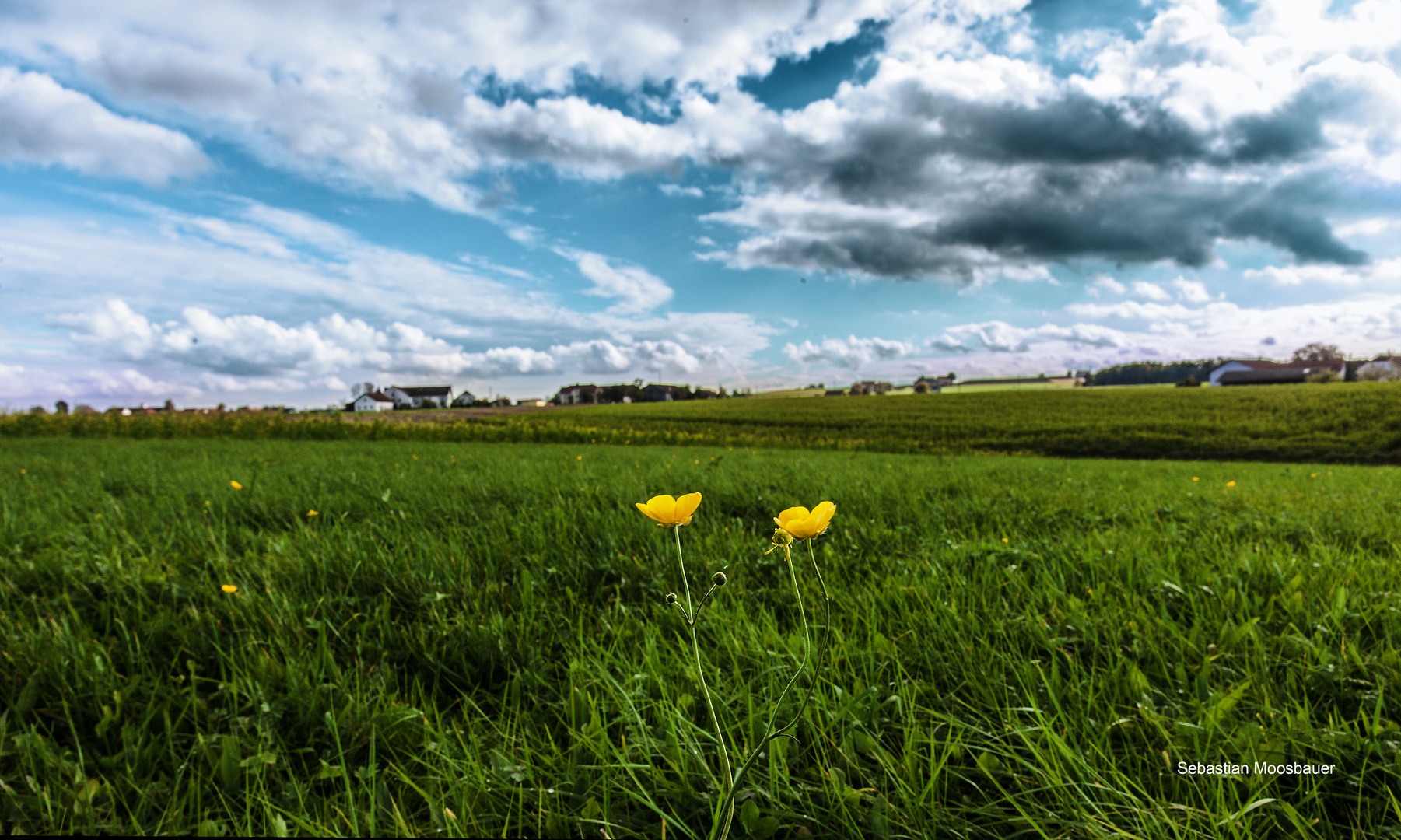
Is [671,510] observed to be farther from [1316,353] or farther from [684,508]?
[1316,353]

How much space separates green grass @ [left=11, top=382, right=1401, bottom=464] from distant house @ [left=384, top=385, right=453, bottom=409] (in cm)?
6591

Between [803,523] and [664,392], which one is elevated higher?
[664,392]

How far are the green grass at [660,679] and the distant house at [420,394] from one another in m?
101

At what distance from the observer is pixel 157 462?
633cm

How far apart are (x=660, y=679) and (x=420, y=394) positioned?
360 feet

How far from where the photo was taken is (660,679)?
1177 mm

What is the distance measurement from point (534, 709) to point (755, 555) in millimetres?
1356

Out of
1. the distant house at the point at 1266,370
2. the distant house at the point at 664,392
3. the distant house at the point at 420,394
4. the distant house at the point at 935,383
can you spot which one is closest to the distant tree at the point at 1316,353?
the distant house at the point at 1266,370

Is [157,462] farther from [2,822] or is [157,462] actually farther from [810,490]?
[810,490]

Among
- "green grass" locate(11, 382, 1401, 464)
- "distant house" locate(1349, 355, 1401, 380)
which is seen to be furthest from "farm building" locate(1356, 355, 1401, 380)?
"green grass" locate(11, 382, 1401, 464)

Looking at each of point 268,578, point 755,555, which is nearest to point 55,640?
point 268,578

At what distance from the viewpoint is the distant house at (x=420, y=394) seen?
296 ft

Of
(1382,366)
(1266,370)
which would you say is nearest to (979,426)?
(1382,366)

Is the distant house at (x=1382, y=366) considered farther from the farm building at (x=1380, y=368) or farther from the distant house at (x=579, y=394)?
the distant house at (x=579, y=394)
